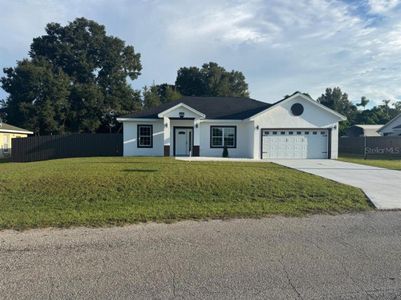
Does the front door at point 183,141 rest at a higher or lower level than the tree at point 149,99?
lower

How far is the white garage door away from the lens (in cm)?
2195

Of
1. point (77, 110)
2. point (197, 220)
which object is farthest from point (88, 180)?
point (77, 110)

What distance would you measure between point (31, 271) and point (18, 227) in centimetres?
238

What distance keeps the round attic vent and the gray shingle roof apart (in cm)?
189

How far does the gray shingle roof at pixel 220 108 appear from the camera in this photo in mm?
22980

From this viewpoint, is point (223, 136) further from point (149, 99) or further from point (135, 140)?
point (149, 99)

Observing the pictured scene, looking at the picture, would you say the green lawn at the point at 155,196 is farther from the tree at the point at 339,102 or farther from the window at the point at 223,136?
the tree at the point at 339,102

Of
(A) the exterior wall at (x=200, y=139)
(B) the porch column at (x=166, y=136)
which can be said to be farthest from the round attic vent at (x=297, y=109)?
(B) the porch column at (x=166, y=136)

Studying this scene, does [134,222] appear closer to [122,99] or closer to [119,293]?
[119,293]

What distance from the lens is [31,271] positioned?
13.6 ft

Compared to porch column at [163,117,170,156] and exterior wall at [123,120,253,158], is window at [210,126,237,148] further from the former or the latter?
porch column at [163,117,170,156]

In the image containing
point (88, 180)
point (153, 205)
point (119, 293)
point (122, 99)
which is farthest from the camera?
point (122, 99)

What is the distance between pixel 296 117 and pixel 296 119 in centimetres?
14

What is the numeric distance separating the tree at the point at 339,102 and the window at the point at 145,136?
2070 inches
